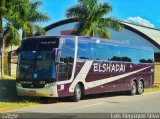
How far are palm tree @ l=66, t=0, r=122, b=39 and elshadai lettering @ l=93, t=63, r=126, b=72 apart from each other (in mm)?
10457

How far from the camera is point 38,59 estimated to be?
2133 cm

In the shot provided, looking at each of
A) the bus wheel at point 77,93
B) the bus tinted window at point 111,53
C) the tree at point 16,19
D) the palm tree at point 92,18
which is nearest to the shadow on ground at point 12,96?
the bus wheel at point 77,93

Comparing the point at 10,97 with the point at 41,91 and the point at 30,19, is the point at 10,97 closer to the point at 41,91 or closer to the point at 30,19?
the point at 41,91

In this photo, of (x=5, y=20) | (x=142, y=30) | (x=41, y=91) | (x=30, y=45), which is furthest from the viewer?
(x=142, y=30)

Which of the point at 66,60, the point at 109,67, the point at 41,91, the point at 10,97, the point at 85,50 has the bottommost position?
the point at 10,97

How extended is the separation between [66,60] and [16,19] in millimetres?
13685

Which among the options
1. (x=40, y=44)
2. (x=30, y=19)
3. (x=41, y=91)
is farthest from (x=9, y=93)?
(x=30, y=19)

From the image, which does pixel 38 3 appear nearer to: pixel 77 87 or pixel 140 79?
pixel 140 79

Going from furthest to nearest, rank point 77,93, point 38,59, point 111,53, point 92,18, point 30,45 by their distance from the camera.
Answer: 1. point 92,18
2. point 111,53
3. point 77,93
4. point 30,45
5. point 38,59

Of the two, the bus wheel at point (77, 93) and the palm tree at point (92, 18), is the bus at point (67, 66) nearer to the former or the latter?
the bus wheel at point (77, 93)

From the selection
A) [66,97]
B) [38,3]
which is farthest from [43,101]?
[38,3]

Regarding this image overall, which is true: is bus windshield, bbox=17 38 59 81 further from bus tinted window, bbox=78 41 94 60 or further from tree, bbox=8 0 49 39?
tree, bbox=8 0 49 39

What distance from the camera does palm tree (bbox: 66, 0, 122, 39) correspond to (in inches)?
1475

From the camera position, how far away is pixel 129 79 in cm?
2814
